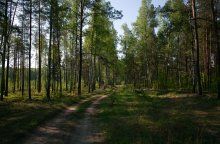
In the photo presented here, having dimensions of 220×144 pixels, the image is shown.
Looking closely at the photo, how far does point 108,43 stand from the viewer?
53.4 metres

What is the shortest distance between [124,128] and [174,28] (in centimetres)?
1355

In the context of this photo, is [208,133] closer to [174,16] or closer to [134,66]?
[174,16]

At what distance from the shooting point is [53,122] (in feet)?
50.8

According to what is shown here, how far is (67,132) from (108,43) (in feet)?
135

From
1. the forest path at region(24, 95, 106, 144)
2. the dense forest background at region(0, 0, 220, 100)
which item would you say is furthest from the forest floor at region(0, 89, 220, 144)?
the dense forest background at region(0, 0, 220, 100)

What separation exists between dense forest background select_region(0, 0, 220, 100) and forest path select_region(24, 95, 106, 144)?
1156 cm

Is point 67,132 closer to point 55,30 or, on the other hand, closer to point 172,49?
point 55,30

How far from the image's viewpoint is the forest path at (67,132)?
37.8ft

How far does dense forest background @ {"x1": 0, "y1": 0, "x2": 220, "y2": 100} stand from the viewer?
29.7 meters

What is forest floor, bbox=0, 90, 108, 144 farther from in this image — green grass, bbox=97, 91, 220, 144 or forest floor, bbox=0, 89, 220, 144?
green grass, bbox=97, 91, 220, 144

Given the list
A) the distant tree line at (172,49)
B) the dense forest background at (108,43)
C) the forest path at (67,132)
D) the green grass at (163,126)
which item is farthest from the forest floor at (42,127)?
the distant tree line at (172,49)

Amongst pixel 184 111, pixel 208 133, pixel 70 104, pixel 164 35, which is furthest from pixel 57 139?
pixel 164 35

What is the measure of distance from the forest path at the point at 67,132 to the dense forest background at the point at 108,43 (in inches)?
455

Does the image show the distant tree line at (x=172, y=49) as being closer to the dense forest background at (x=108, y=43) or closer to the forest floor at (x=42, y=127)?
the dense forest background at (x=108, y=43)
